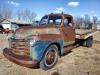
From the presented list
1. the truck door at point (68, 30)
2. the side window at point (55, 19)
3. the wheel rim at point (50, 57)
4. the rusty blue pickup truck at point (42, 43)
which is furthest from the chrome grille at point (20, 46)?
the side window at point (55, 19)

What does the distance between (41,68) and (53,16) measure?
3.04m

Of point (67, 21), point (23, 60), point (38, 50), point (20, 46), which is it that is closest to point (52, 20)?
point (67, 21)

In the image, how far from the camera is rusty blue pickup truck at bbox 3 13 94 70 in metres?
4.85

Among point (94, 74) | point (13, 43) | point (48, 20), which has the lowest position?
point (94, 74)

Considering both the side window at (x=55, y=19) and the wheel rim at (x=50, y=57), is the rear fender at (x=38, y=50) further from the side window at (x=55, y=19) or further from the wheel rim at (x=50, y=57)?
the side window at (x=55, y=19)

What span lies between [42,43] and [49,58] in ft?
2.85

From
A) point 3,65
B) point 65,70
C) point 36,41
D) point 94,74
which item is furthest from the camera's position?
point 3,65

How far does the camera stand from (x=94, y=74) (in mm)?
5207

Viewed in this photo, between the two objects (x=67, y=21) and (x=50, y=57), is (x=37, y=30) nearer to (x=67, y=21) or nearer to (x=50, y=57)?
(x=50, y=57)

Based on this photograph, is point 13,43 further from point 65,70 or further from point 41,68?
point 65,70

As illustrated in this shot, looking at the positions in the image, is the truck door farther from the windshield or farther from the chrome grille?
the chrome grille

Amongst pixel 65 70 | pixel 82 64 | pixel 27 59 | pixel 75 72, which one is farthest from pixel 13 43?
pixel 82 64

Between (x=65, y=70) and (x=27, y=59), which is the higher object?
(x=27, y=59)

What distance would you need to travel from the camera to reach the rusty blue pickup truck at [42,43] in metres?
4.85
